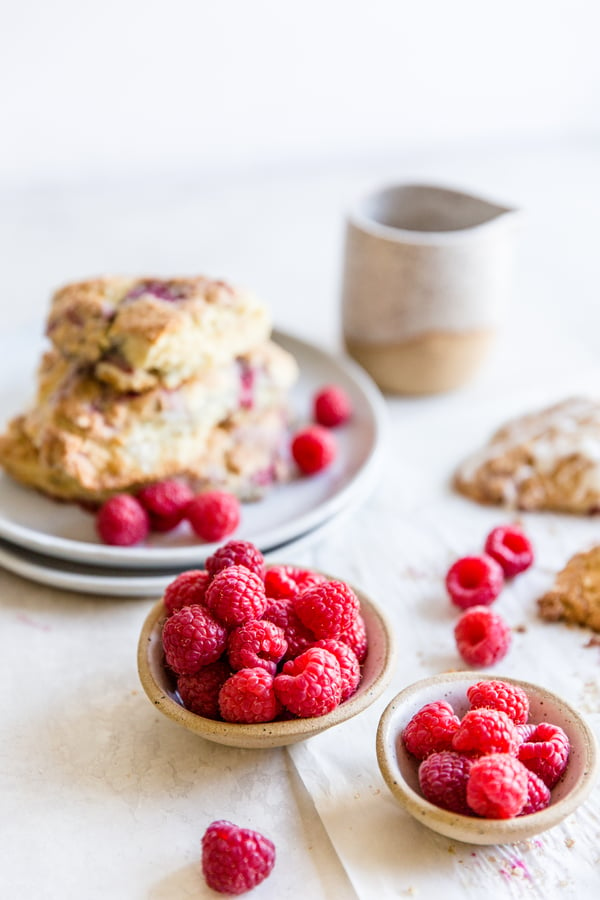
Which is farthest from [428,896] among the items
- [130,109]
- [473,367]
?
[130,109]

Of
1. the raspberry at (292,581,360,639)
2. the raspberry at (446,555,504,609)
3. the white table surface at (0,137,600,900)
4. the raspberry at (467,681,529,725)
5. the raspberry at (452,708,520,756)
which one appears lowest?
the white table surface at (0,137,600,900)

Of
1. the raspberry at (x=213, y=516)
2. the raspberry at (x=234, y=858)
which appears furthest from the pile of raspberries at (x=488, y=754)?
the raspberry at (x=213, y=516)

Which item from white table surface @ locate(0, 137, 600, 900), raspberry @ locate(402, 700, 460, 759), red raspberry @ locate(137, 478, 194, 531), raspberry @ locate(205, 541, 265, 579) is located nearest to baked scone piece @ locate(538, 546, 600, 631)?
white table surface @ locate(0, 137, 600, 900)

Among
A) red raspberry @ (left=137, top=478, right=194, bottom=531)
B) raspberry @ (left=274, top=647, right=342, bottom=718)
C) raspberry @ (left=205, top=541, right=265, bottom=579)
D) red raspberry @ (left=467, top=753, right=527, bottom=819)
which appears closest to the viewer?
red raspberry @ (left=467, top=753, right=527, bottom=819)

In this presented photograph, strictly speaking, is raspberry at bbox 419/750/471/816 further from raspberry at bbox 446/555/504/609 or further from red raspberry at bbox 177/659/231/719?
raspberry at bbox 446/555/504/609

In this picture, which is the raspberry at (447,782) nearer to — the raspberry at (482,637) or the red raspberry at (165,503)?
the raspberry at (482,637)

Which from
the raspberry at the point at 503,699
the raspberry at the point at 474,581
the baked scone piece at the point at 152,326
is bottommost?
the raspberry at the point at 474,581

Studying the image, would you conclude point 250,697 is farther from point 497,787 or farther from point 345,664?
point 497,787
